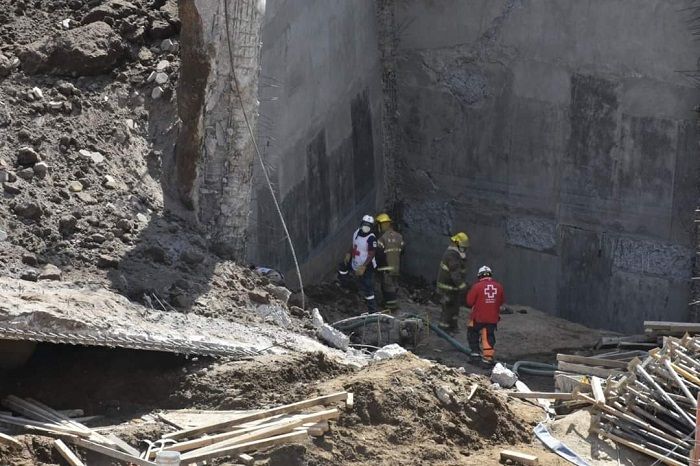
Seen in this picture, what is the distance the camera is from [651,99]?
16.5 meters

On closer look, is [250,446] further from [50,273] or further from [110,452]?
[50,273]

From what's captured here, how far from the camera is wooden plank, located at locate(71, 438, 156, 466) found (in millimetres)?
9219

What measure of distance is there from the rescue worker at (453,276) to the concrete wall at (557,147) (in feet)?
6.15

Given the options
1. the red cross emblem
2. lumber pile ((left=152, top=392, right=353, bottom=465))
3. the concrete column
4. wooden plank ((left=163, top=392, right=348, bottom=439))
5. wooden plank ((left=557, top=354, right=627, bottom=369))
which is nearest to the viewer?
lumber pile ((left=152, top=392, right=353, bottom=465))

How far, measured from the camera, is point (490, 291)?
15133 millimetres

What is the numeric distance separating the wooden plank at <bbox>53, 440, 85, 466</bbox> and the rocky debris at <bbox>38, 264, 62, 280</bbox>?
86.6 inches

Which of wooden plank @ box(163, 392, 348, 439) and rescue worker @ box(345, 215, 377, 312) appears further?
rescue worker @ box(345, 215, 377, 312)

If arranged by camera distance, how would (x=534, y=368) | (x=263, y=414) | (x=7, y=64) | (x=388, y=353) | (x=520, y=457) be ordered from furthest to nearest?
(x=534, y=368) → (x=7, y=64) → (x=388, y=353) → (x=520, y=457) → (x=263, y=414)

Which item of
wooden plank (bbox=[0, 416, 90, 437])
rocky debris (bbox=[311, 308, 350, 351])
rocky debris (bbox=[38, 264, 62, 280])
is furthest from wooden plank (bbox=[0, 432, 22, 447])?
rocky debris (bbox=[311, 308, 350, 351])

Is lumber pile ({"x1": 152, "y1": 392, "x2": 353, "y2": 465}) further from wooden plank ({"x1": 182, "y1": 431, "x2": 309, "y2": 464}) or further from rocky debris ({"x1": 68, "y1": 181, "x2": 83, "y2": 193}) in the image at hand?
rocky debris ({"x1": 68, "y1": 181, "x2": 83, "y2": 193})

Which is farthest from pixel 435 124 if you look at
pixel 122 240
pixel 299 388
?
pixel 299 388

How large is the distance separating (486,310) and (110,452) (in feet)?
22.0

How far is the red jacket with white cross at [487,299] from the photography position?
1513 centimetres

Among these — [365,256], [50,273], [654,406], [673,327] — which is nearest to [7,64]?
[50,273]
